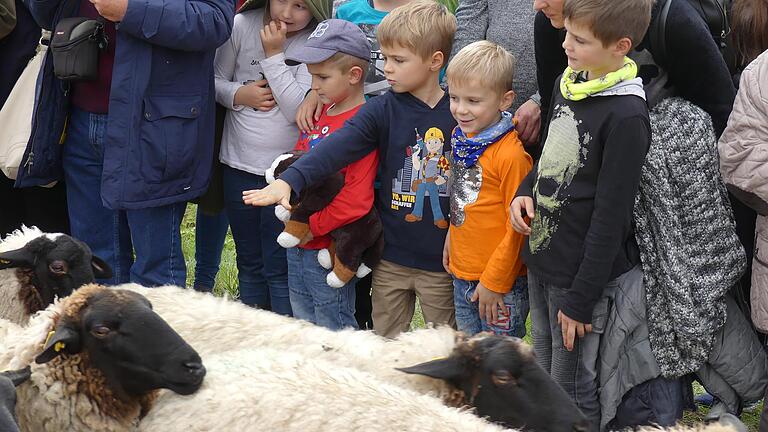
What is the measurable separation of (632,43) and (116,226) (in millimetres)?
2926

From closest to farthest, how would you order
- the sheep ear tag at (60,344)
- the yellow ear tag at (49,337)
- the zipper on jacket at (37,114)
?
the sheep ear tag at (60,344) → the yellow ear tag at (49,337) → the zipper on jacket at (37,114)

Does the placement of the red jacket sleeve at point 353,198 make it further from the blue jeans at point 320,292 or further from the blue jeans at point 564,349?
the blue jeans at point 564,349

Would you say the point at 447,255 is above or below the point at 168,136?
below

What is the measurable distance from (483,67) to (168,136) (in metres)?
1.68

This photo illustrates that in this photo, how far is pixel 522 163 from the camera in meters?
4.18

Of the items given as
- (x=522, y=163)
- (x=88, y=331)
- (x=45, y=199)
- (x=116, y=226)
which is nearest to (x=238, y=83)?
(x=116, y=226)

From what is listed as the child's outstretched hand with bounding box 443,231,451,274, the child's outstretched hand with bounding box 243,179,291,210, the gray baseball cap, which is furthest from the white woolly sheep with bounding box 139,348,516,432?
the gray baseball cap

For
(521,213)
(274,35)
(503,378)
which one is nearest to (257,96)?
(274,35)

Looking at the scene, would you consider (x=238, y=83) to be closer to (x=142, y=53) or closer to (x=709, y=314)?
(x=142, y=53)

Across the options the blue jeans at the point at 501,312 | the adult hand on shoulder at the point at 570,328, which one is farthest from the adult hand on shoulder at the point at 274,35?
the adult hand on shoulder at the point at 570,328

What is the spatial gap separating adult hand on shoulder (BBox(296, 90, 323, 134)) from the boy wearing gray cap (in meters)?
0.03

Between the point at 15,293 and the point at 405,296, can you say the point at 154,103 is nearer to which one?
the point at 15,293

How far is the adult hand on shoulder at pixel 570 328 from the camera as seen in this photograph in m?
3.82

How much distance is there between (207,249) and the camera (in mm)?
5918
